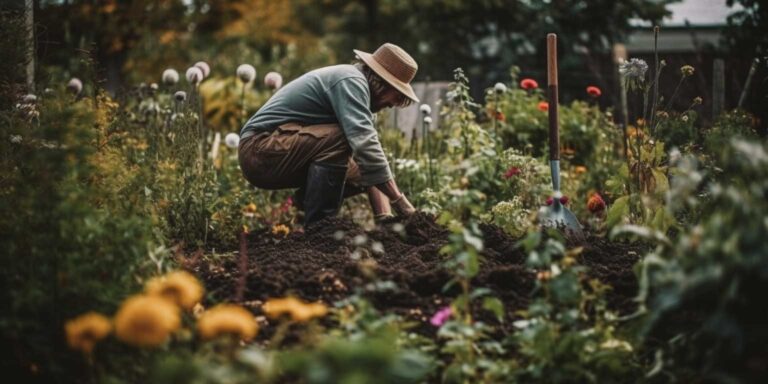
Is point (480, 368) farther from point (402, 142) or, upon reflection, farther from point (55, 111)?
point (402, 142)

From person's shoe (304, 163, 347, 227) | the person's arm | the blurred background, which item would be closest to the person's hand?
the person's arm

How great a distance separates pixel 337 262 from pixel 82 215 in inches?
52.2

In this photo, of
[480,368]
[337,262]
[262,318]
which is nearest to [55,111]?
[262,318]

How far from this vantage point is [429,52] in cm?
1311

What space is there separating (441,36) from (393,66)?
8.47 metres

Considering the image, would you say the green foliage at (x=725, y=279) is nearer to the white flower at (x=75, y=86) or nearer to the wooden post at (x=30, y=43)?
the wooden post at (x=30, y=43)

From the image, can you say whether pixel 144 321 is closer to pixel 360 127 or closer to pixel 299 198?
pixel 360 127

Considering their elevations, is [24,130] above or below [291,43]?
below

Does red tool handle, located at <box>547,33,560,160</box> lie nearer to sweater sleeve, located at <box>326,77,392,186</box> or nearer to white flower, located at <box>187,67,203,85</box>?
sweater sleeve, located at <box>326,77,392,186</box>

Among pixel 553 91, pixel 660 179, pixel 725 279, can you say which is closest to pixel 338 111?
pixel 553 91

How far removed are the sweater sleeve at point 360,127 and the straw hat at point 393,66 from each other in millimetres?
146

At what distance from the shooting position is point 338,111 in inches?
175

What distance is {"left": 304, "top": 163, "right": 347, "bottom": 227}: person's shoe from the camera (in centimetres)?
458

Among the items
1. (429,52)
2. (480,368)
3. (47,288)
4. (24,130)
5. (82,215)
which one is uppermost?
(429,52)
